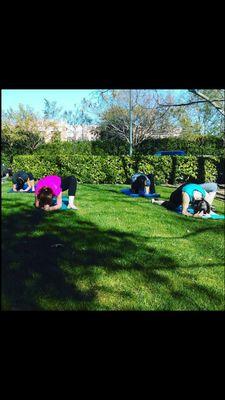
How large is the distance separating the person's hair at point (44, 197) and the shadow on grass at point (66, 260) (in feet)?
2.35

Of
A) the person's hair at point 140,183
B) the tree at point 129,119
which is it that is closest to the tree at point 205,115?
the tree at point 129,119

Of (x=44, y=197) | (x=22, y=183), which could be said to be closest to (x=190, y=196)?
(x=44, y=197)

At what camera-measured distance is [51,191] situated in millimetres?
7211

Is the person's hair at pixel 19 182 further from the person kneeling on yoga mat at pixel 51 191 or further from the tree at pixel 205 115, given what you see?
the tree at pixel 205 115

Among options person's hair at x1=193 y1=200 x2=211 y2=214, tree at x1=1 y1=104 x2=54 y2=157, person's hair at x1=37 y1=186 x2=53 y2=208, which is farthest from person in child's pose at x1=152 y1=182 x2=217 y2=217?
tree at x1=1 y1=104 x2=54 y2=157

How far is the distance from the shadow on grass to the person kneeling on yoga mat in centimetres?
72

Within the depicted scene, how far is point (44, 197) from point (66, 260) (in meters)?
2.85

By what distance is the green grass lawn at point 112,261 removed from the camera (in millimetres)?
3400

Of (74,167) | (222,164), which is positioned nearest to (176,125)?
(222,164)

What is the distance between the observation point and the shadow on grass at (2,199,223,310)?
11.1 ft

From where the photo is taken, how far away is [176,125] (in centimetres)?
1798

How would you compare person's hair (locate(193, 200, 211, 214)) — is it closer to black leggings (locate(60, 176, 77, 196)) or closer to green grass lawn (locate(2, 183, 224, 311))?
Result: green grass lawn (locate(2, 183, 224, 311))
